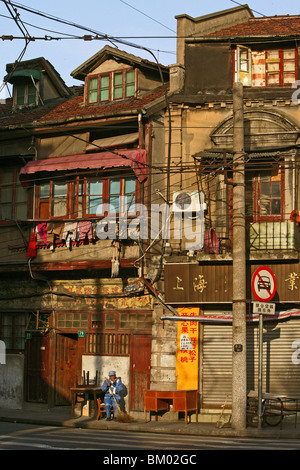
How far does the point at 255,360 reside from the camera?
2323cm

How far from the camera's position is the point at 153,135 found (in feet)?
83.2

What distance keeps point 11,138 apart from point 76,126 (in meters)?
2.83

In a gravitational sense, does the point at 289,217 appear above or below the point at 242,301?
above

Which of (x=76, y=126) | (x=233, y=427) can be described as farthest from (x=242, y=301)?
(x=76, y=126)

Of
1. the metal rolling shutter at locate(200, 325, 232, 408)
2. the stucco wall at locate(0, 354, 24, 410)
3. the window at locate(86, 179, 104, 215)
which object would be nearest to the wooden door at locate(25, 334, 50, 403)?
the stucco wall at locate(0, 354, 24, 410)

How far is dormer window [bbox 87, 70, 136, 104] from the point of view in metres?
28.0

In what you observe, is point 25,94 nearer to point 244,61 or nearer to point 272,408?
point 244,61

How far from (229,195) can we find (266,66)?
14.8 feet

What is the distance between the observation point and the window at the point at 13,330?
28016mm

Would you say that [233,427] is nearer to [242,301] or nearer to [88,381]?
[242,301]

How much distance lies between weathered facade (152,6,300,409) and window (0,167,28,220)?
592 centimetres

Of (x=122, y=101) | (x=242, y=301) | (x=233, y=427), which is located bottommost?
(x=233, y=427)

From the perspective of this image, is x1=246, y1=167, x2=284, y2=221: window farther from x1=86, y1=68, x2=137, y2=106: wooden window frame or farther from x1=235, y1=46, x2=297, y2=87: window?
x1=86, y1=68, x2=137, y2=106: wooden window frame

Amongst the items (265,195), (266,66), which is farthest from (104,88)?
(265,195)
